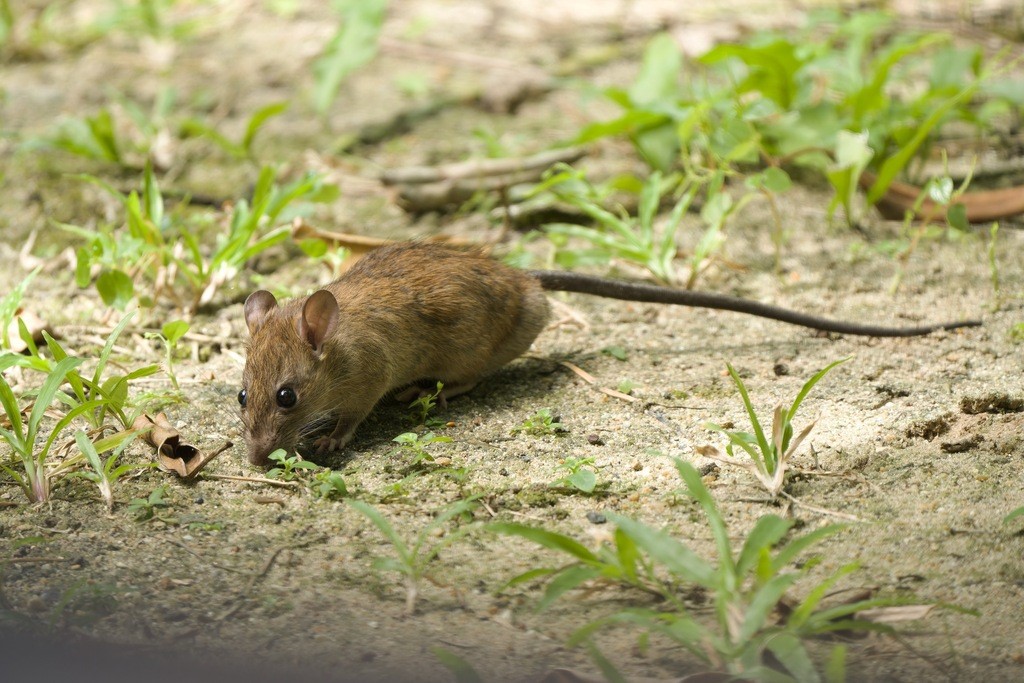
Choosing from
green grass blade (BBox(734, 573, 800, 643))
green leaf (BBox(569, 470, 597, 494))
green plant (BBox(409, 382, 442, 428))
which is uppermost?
green grass blade (BBox(734, 573, 800, 643))

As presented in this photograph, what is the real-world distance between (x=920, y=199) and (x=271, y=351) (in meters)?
3.44

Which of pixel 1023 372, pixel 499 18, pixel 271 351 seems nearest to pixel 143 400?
pixel 271 351

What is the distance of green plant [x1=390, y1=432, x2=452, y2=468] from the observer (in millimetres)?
3926

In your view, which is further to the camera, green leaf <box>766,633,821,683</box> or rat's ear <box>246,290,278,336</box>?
rat's ear <box>246,290,278,336</box>

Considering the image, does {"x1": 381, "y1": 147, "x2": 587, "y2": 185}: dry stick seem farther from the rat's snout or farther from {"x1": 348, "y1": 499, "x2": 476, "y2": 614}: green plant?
{"x1": 348, "y1": 499, "x2": 476, "y2": 614}: green plant

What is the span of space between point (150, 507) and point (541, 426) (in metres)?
1.54

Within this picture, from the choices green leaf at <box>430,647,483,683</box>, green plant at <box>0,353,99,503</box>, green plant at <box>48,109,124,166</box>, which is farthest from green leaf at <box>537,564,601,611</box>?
green plant at <box>48,109,124,166</box>

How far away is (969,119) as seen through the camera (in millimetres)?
6051

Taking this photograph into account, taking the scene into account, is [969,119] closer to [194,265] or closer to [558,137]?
[558,137]

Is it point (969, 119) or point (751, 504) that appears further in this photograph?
point (969, 119)

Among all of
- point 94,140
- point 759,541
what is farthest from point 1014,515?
point 94,140

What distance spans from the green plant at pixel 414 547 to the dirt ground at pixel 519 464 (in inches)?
1.8

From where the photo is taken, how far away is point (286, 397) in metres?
4.13

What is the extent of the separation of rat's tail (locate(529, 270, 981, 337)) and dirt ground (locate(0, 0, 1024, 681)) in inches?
3.6
